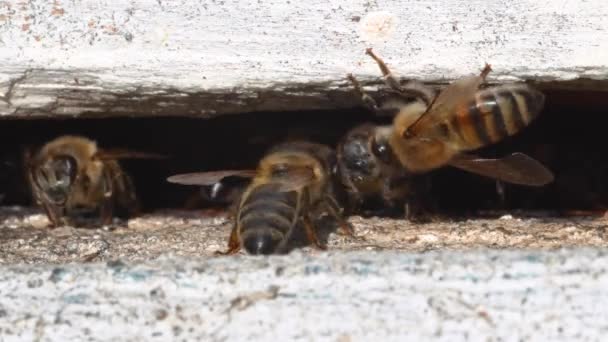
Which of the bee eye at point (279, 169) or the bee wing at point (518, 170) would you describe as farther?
the bee eye at point (279, 169)

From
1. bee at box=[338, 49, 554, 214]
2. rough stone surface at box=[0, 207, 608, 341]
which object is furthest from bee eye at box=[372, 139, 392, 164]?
rough stone surface at box=[0, 207, 608, 341]

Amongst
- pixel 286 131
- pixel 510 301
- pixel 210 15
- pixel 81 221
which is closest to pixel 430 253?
pixel 510 301

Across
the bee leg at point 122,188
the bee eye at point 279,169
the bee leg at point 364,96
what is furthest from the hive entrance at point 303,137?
the bee leg at point 364,96

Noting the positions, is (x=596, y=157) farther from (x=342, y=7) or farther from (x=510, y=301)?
(x=510, y=301)

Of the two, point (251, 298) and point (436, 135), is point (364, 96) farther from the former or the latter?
point (251, 298)

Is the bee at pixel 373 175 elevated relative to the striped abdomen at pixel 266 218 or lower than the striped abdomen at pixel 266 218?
lower

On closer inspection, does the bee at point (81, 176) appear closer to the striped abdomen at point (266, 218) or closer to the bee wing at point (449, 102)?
the striped abdomen at point (266, 218)

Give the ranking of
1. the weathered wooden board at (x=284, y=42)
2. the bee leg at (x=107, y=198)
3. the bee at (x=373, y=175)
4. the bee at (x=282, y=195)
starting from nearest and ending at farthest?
Answer: the weathered wooden board at (x=284, y=42)
the bee at (x=282, y=195)
the bee at (x=373, y=175)
the bee leg at (x=107, y=198)
